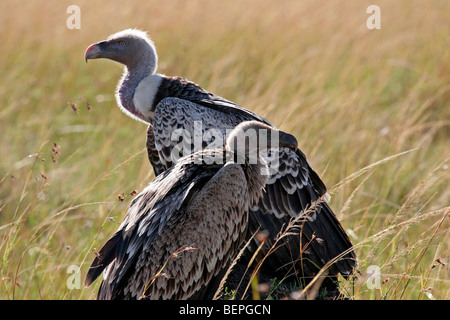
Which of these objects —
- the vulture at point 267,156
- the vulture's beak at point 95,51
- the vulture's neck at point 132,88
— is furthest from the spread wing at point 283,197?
the vulture's beak at point 95,51

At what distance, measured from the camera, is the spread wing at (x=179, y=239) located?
3.81 meters

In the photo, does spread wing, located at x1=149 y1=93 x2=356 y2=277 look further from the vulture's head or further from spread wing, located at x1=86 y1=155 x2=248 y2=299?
the vulture's head

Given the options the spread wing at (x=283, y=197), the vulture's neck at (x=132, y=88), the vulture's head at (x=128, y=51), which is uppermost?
the vulture's head at (x=128, y=51)

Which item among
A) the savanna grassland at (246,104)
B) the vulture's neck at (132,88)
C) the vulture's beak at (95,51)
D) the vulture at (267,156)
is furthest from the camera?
the vulture's beak at (95,51)

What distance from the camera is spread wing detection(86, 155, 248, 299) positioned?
3811 mm

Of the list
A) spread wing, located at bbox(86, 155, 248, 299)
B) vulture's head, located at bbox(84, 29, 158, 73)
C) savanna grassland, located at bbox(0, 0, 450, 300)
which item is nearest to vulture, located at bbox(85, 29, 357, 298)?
vulture's head, located at bbox(84, 29, 158, 73)

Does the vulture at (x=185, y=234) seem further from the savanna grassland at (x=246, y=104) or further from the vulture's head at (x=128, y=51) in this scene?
the vulture's head at (x=128, y=51)

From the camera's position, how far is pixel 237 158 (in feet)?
13.4

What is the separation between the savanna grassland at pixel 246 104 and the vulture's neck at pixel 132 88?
0.32 m

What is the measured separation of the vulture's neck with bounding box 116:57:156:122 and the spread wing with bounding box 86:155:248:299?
6.02 ft

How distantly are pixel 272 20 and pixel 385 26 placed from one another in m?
1.99

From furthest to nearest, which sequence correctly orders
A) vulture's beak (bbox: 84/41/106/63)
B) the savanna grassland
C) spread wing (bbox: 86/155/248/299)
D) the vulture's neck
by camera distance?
vulture's beak (bbox: 84/41/106/63)
the vulture's neck
the savanna grassland
spread wing (bbox: 86/155/248/299)

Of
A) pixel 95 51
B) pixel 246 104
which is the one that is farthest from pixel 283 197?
pixel 246 104
